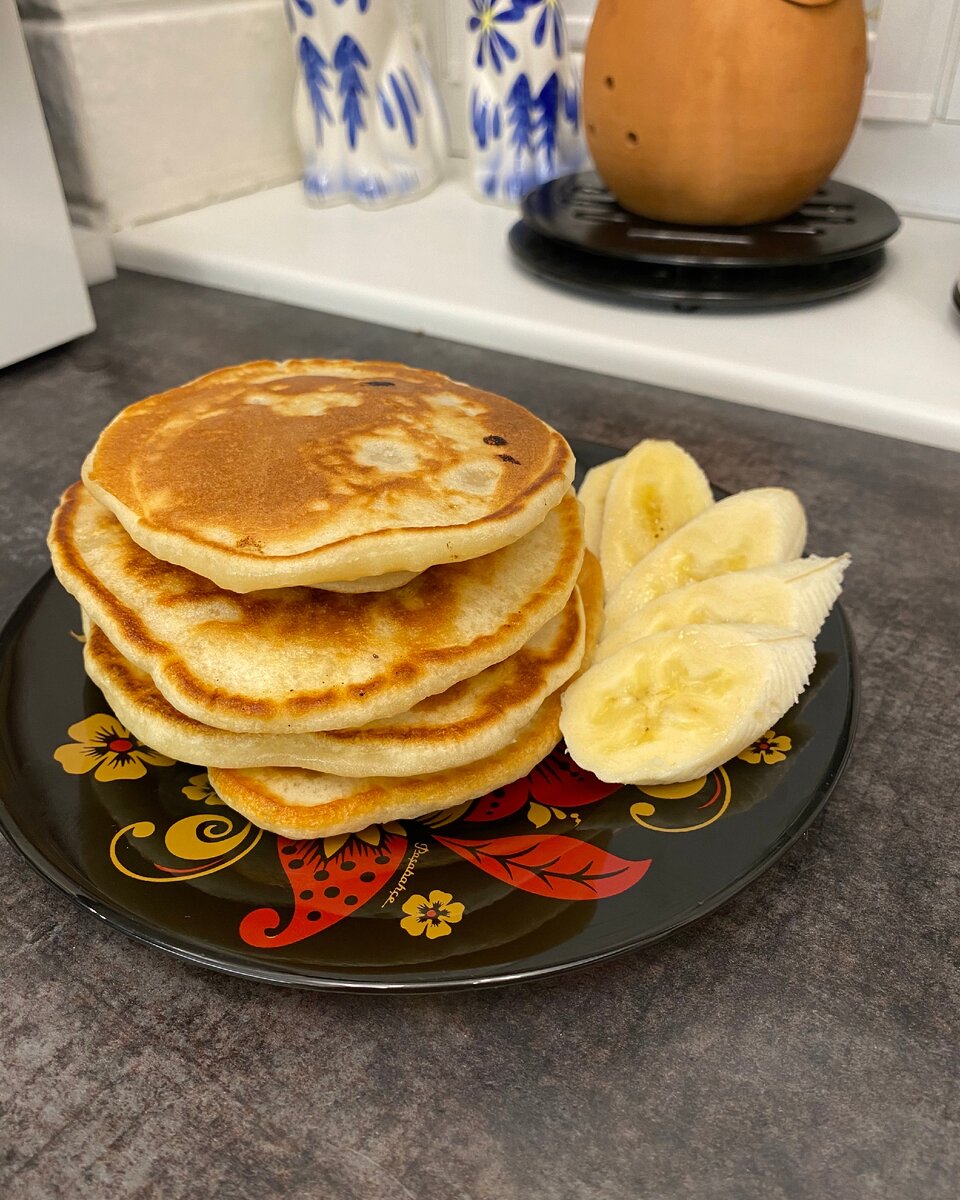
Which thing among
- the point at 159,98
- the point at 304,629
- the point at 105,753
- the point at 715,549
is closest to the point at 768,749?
the point at 715,549

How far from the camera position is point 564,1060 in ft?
1.84

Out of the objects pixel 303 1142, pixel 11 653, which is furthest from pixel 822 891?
pixel 11 653

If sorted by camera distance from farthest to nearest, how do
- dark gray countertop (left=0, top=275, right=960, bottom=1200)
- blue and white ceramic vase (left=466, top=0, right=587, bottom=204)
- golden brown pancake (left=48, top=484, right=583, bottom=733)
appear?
blue and white ceramic vase (left=466, top=0, right=587, bottom=204) → golden brown pancake (left=48, top=484, right=583, bottom=733) → dark gray countertop (left=0, top=275, right=960, bottom=1200)

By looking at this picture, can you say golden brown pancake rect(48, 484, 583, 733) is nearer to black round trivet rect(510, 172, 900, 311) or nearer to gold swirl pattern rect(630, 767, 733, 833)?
gold swirl pattern rect(630, 767, 733, 833)

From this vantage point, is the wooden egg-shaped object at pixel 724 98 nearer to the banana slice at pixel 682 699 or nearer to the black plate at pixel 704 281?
the black plate at pixel 704 281

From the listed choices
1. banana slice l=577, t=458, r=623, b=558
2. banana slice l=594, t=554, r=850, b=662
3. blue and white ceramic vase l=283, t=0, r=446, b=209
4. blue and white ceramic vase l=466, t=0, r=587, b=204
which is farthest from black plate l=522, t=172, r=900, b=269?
banana slice l=594, t=554, r=850, b=662

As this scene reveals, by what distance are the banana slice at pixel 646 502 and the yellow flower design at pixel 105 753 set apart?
402 mm

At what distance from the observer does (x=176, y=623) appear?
0.67m

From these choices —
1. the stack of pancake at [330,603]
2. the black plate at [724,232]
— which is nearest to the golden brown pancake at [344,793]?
the stack of pancake at [330,603]

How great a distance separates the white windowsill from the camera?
1317mm

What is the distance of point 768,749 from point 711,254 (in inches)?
38.7

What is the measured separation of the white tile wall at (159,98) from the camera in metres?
1.80

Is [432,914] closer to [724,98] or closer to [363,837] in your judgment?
[363,837]

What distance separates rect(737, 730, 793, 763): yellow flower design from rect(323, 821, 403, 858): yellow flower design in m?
0.23
